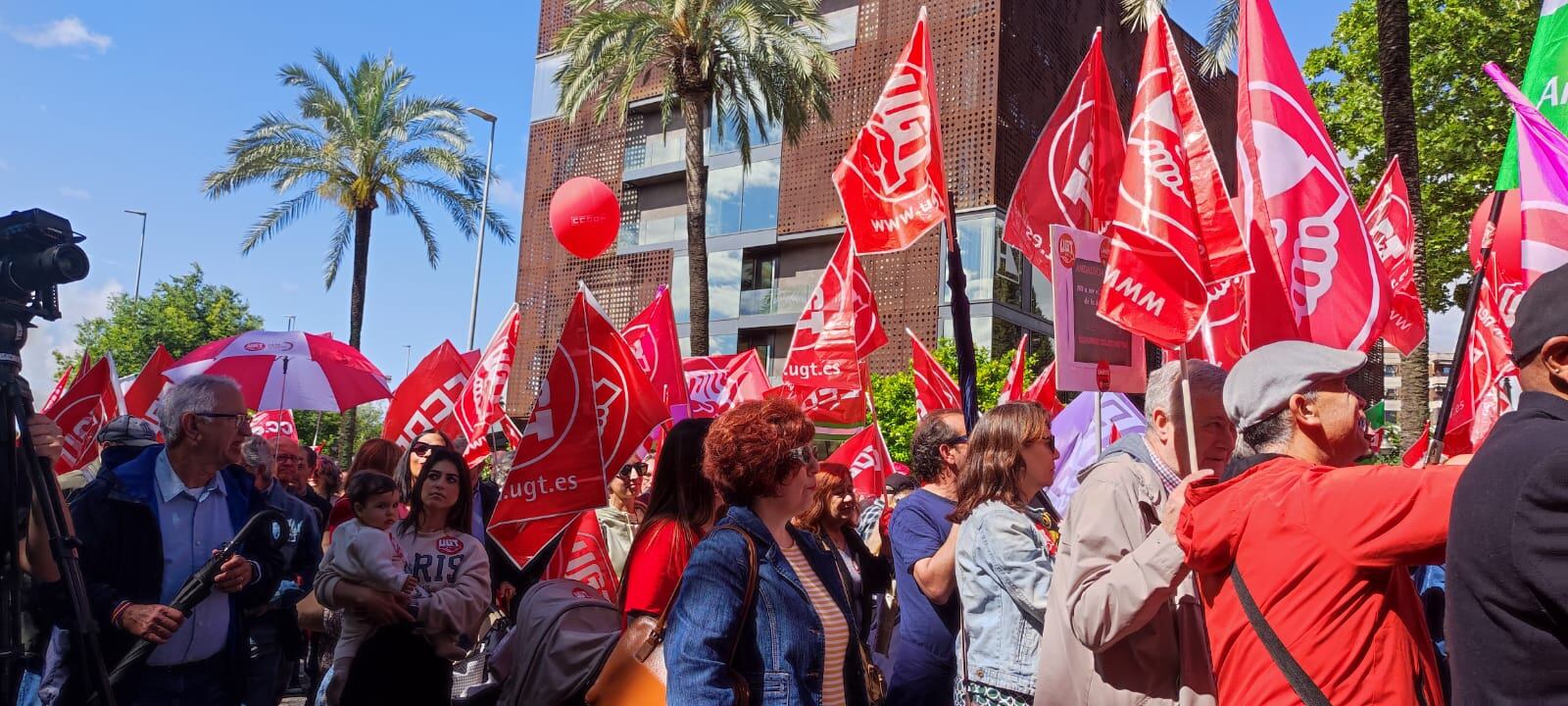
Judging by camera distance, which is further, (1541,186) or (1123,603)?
(1541,186)

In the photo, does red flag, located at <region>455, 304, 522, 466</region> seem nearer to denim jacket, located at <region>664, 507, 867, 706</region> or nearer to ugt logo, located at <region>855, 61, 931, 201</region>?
ugt logo, located at <region>855, 61, 931, 201</region>

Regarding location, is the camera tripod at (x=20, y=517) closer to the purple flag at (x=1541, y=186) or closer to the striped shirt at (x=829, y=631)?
the striped shirt at (x=829, y=631)

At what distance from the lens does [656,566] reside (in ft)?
10.6

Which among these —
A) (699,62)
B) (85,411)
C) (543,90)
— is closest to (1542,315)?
(85,411)

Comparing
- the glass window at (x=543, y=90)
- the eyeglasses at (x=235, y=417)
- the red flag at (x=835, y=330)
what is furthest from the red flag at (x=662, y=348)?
the glass window at (x=543, y=90)

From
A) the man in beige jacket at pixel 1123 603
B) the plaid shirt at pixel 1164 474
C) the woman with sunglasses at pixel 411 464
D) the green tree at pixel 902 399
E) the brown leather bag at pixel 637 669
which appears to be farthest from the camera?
Answer: the green tree at pixel 902 399

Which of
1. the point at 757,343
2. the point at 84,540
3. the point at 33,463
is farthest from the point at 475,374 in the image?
the point at 757,343

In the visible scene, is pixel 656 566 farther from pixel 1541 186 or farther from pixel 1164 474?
pixel 1541 186

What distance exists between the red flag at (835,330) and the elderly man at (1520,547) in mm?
7614

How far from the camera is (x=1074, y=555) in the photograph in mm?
2842

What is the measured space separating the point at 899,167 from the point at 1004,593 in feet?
11.3

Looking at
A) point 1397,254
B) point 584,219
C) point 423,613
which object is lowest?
→ point 423,613

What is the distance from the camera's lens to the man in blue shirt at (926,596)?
423 centimetres

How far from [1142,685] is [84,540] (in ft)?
10.6
